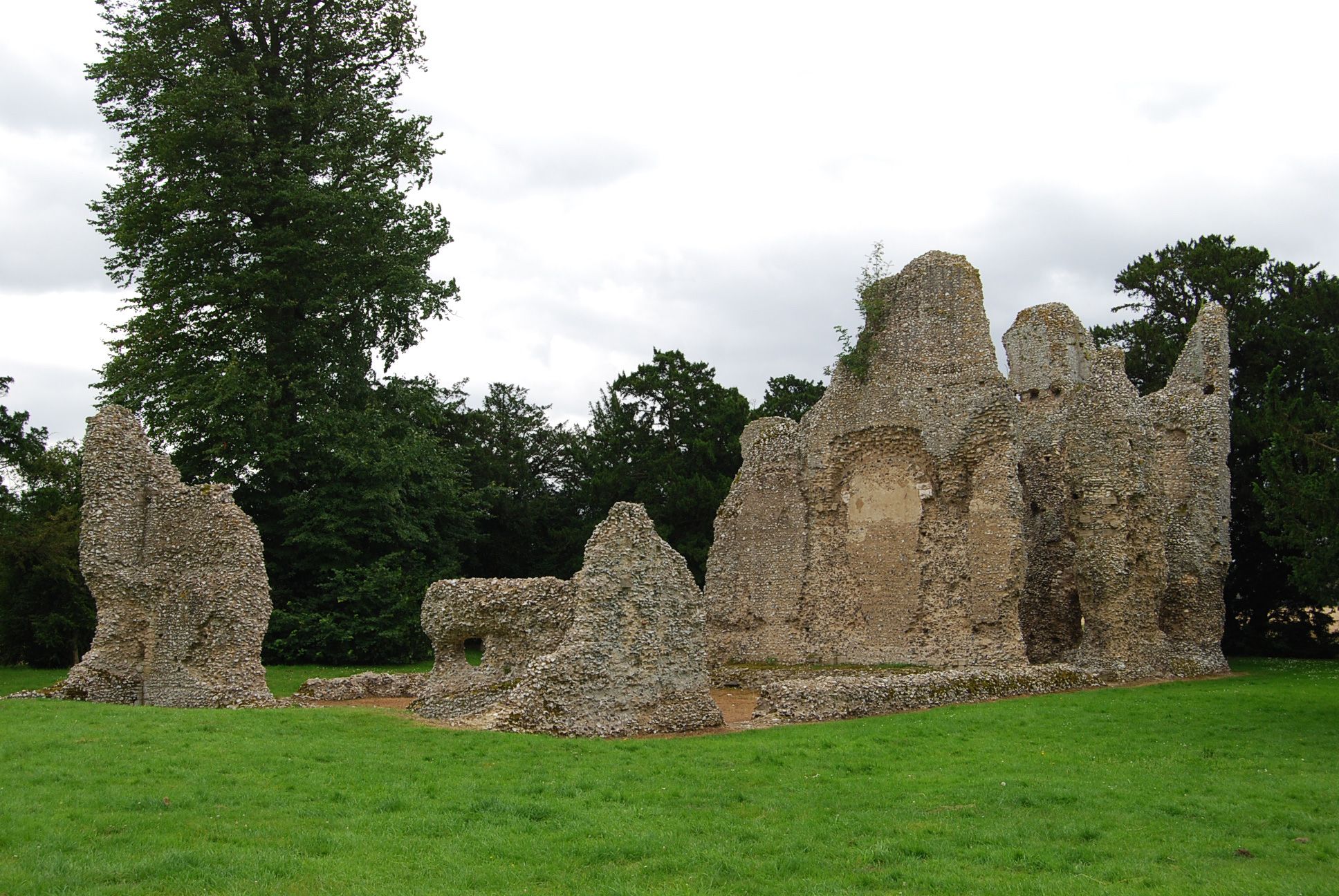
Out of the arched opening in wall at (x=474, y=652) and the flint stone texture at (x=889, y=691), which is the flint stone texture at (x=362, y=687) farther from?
the flint stone texture at (x=889, y=691)

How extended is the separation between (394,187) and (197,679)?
57.0 feet

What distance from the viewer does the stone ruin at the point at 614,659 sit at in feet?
50.4

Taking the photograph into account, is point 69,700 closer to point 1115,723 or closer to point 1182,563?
point 1115,723

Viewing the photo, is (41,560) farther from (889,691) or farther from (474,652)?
(889,691)

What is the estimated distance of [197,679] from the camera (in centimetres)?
1778

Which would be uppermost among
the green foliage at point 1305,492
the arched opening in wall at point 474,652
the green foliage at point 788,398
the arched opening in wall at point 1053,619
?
the green foliage at point 788,398

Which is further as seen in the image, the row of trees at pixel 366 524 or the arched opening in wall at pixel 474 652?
the arched opening in wall at pixel 474 652

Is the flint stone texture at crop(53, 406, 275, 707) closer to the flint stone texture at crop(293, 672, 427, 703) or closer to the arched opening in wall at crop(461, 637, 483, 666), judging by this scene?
the flint stone texture at crop(293, 672, 427, 703)

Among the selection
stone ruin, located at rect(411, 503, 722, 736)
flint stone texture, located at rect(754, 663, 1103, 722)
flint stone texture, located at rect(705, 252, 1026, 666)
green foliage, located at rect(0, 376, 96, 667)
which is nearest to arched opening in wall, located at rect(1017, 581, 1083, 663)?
flint stone texture, located at rect(705, 252, 1026, 666)

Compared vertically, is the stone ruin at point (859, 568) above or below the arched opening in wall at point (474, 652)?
above

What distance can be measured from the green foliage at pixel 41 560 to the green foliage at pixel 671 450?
1700cm

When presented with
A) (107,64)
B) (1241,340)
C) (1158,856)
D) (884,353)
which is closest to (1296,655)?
(1241,340)

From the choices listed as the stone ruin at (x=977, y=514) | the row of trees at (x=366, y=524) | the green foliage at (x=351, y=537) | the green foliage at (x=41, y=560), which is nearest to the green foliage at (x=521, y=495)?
the row of trees at (x=366, y=524)

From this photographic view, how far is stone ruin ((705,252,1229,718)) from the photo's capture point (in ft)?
75.3
